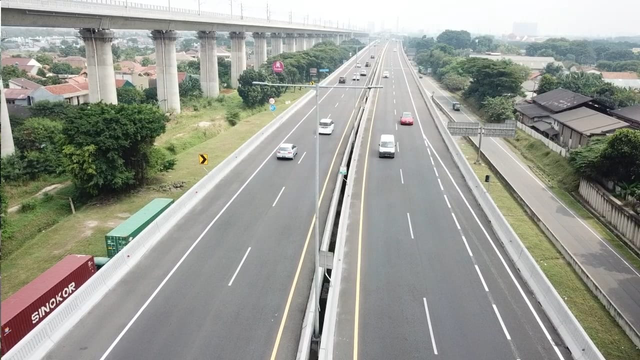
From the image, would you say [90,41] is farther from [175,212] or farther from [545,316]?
[545,316]

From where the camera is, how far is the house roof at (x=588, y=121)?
152 feet

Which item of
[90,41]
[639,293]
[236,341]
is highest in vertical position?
[90,41]

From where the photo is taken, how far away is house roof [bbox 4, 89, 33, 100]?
71312 mm

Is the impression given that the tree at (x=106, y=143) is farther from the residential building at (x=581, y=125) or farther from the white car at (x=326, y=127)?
the residential building at (x=581, y=125)

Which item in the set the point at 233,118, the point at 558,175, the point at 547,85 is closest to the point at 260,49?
the point at 233,118

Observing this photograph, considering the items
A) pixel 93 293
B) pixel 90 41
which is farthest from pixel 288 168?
pixel 90 41

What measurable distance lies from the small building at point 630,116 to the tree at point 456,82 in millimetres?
53129

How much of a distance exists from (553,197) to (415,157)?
12.0 m

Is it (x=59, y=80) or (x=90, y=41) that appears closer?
(x=90, y=41)

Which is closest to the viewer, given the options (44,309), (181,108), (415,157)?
(44,309)

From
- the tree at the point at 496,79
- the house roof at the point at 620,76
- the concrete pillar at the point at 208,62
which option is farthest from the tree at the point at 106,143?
the house roof at the point at 620,76

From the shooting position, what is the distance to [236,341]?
17.6 m

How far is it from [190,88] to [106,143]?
5741 cm

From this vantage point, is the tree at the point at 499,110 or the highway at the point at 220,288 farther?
the tree at the point at 499,110
